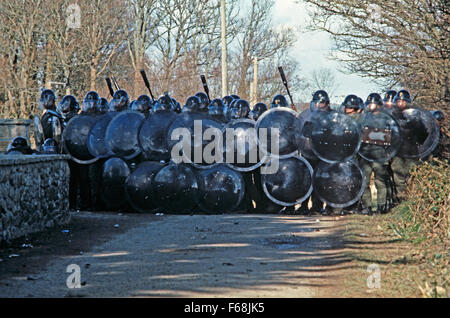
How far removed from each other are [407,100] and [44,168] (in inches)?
302

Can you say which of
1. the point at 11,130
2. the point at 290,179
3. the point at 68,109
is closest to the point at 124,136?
the point at 68,109

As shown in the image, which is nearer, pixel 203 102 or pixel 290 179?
pixel 290 179

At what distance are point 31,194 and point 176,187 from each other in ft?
13.9

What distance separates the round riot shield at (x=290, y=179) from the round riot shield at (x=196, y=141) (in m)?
1.09

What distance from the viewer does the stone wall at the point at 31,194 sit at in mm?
10656

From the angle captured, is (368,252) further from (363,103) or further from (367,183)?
(363,103)

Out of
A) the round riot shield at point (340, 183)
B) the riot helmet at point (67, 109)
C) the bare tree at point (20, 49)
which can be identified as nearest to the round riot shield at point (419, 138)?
the round riot shield at point (340, 183)

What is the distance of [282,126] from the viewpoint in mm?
15453

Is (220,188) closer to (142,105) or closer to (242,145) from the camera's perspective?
(242,145)

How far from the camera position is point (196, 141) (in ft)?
51.0

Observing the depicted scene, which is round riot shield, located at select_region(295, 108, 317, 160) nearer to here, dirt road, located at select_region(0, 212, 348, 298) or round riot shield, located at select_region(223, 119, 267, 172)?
round riot shield, located at select_region(223, 119, 267, 172)

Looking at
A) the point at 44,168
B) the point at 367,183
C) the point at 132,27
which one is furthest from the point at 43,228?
the point at 132,27

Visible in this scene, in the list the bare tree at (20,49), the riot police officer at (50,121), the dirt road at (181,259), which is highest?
the bare tree at (20,49)

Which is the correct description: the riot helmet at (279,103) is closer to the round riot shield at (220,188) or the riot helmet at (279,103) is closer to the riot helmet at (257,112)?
the riot helmet at (257,112)
